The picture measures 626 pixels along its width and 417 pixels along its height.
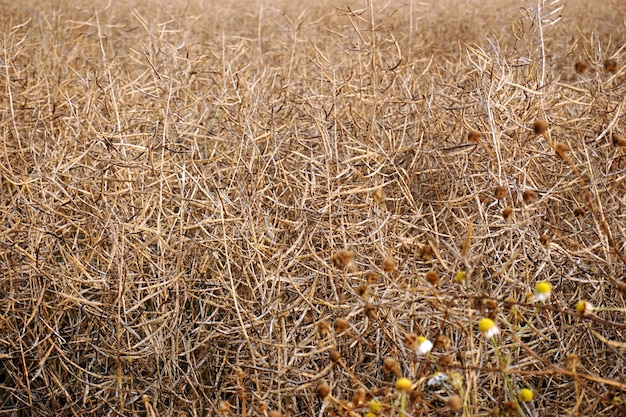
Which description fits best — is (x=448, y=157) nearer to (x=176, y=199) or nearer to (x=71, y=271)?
(x=176, y=199)

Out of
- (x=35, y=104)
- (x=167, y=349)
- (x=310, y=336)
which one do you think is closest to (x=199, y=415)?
(x=167, y=349)

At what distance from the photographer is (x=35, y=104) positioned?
84.8 inches

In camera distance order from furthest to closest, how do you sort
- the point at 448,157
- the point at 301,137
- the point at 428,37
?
the point at 428,37, the point at 301,137, the point at 448,157

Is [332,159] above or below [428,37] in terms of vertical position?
above

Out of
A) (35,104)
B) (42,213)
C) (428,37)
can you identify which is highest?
(42,213)

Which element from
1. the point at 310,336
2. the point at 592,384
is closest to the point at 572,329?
the point at 592,384

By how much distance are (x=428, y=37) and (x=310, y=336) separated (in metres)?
2.69

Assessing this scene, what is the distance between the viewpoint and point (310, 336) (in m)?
1.33

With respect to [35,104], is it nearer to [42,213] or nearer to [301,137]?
[42,213]

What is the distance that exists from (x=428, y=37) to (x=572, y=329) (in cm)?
260

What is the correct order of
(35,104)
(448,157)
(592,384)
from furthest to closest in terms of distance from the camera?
(35,104), (448,157), (592,384)

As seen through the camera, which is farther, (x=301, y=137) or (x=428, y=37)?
(x=428, y=37)

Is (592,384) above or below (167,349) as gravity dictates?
above

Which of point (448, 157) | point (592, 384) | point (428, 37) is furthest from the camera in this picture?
point (428, 37)
